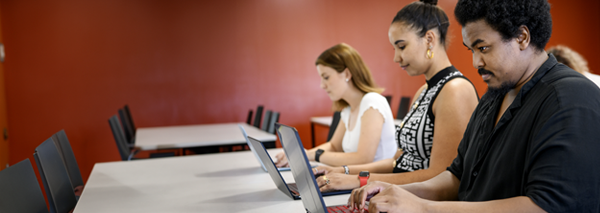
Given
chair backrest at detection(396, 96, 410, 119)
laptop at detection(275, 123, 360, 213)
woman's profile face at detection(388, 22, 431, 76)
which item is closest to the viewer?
laptop at detection(275, 123, 360, 213)

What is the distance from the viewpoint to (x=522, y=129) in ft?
2.87

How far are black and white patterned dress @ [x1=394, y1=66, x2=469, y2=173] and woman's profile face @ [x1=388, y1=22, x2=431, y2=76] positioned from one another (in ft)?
0.25

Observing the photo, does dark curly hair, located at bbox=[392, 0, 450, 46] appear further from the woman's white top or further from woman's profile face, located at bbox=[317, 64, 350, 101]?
woman's profile face, located at bbox=[317, 64, 350, 101]

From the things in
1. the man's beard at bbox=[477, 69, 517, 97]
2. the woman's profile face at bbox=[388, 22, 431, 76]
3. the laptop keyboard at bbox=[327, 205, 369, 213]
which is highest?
the woman's profile face at bbox=[388, 22, 431, 76]

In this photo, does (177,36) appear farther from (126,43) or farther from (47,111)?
(47,111)

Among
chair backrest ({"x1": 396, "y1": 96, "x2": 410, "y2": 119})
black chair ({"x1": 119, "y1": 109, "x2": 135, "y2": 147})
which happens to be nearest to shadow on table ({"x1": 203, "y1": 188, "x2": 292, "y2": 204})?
black chair ({"x1": 119, "y1": 109, "x2": 135, "y2": 147})

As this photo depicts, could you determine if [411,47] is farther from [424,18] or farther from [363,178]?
[363,178]

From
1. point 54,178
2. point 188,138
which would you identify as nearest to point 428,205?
point 54,178

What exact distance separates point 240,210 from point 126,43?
450 cm

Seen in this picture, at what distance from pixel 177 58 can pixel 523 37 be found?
4.90 meters

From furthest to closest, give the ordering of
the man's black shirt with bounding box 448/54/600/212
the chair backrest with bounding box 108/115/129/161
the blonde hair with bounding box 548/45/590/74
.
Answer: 1. the chair backrest with bounding box 108/115/129/161
2. the blonde hair with bounding box 548/45/590/74
3. the man's black shirt with bounding box 448/54/600/212

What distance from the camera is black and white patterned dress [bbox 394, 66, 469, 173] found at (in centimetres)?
146

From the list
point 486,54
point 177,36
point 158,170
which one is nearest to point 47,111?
point 177,36

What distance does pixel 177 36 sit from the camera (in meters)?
5.27
